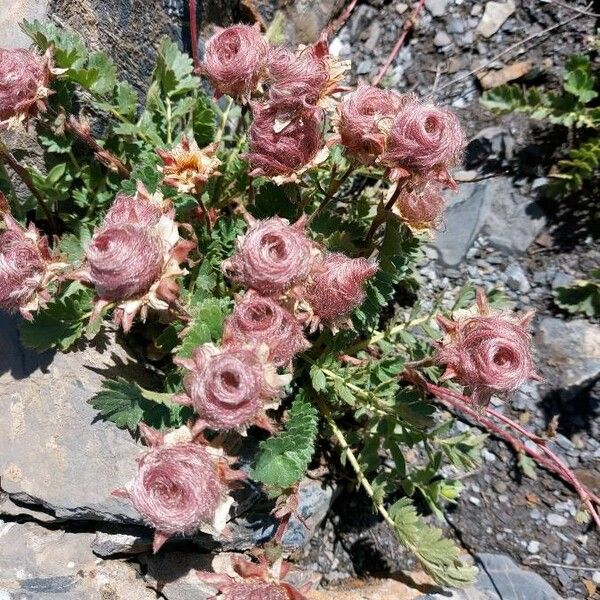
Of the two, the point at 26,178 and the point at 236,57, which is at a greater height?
the point at 236,57

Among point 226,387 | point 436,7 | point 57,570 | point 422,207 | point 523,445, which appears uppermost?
point 436,7

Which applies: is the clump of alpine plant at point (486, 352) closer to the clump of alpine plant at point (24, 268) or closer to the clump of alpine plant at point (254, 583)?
the clump of alpine plant at point (254, 583)

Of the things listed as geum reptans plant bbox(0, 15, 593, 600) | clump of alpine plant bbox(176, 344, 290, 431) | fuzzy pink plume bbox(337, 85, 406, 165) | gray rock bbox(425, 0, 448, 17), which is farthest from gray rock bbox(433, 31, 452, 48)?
Answer: clump of alpine plant bbox(176, 344, 290, 431)

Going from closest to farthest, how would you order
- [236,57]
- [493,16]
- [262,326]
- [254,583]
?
[262,326] → [254,583] → [236,57] → [493,16]

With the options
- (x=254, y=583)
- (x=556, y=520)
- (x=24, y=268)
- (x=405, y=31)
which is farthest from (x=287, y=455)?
(x=405, y=31)

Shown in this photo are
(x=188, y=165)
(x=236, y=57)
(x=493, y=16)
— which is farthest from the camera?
(x=493, y=16)

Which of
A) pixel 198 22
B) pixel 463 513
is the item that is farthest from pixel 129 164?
pixel 463 513

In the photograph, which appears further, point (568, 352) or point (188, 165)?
point (568, 352)

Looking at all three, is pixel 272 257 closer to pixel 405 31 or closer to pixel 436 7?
pixel 405 31

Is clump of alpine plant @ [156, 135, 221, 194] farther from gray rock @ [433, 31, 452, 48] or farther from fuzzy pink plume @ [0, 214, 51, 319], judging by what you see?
gray rock @ [433, 31, 452, 48]
